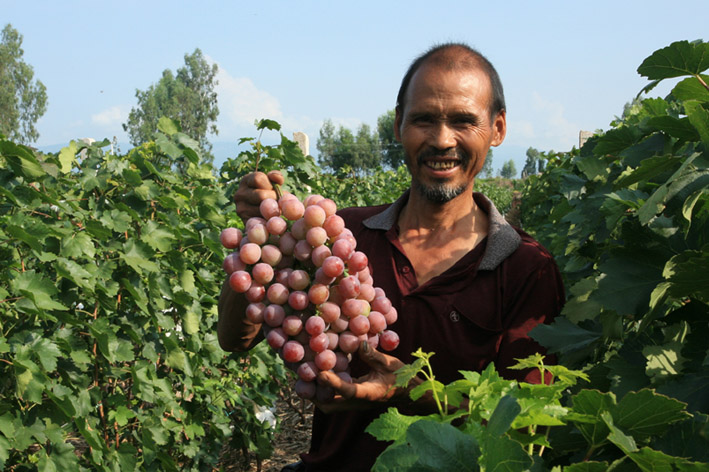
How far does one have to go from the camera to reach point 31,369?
8.00 feet

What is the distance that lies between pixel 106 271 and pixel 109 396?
0.69m

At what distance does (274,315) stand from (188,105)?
255 ft

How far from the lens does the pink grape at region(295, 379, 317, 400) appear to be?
1576 millimetres

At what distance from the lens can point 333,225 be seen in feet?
5.37

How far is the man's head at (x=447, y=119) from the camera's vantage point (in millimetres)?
2096

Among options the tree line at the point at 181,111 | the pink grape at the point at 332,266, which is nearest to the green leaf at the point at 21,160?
the pink grape at the point at 332,266

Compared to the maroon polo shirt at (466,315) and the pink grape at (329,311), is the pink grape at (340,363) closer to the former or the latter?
the pink grape at (329,311)

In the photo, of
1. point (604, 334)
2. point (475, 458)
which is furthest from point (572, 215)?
point (475, 458)

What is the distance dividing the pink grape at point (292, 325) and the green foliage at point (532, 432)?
1.96ft

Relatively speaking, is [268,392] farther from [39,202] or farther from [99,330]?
[39,202]

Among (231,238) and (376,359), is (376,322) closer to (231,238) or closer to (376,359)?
(376,359)

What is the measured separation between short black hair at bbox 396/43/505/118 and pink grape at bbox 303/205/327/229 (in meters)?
0.79

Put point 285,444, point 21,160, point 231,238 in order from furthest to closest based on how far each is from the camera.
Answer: point 285,444 < point 21,160 < point 231,238

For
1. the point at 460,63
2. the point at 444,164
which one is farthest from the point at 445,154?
the point at 460,63
